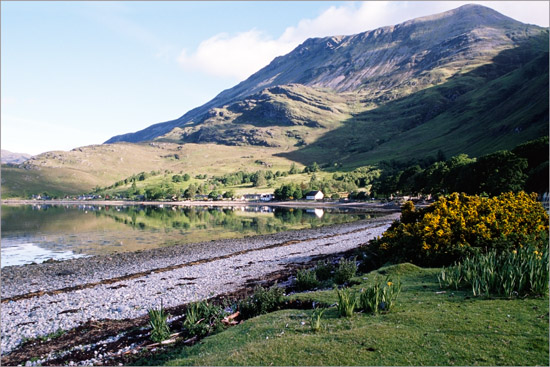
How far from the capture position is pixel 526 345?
908 centimetres

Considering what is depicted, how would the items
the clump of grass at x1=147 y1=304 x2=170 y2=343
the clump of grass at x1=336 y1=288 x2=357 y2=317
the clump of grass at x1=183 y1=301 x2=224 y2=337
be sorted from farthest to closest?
the clump of grass at x1=183 y1=301 x2=224 y2=337
the clump of grass at x1=147 y1=304 x2=170 y2=343
the clump of grass at x1=336 y1=288 x2=357 y2=317

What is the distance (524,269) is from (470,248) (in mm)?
5723

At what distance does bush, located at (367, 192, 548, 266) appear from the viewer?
64.7 feet

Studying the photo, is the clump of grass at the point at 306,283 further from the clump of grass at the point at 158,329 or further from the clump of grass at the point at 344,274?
the clump of grass at the point at 158,329

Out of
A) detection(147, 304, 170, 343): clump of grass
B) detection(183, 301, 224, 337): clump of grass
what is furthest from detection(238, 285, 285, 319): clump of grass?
detection(147, 304, 170, 343): clump of grass

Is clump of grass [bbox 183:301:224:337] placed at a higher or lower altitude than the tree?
lower

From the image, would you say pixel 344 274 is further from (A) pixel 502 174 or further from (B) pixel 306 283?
(A) pixel 502 174

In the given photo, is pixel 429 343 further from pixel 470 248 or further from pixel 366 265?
pixel 366 265

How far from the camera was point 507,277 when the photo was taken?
42.9 ft

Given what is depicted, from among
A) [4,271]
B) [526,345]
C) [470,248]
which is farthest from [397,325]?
[4,271]

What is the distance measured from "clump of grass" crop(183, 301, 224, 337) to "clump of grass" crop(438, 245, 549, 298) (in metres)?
8.60

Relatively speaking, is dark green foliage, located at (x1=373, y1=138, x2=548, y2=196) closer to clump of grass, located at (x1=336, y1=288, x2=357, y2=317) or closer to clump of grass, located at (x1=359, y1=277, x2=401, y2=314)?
clump of grass, located at (x1=359, y1=277, x2=401, y2=314)

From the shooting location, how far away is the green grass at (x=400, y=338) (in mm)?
8930

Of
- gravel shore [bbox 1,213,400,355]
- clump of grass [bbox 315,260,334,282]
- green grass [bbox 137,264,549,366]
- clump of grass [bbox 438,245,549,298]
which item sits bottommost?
gravel shore [bbox 1,213,400,355]
